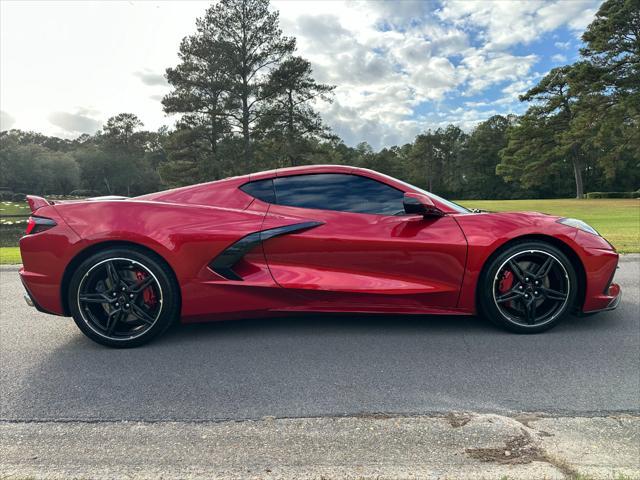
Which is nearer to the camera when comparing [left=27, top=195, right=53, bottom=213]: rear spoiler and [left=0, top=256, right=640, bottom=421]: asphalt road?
[left=0, top=256, right=640, bottom=421]: asphalt road

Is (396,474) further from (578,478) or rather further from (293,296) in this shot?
(293,296)

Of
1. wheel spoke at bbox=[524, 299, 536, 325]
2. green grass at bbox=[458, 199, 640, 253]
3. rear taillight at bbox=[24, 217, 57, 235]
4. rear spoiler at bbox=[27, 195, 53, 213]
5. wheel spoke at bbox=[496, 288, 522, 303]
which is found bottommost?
green grass at bbox=[458, 199, 640, 253]

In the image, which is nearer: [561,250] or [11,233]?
[561,250]

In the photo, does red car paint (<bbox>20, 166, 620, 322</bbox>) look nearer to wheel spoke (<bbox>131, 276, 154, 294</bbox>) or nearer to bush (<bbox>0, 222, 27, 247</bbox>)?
wheel spoke (<bbox>131, 276, 154, 294</bbox>)

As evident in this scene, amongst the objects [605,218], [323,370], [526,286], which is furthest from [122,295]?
[605,218]

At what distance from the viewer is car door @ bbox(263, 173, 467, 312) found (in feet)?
9.92

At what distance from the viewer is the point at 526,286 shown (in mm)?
3141

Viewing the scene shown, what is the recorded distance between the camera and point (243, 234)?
302cm

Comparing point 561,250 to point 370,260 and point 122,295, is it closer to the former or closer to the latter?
point 370,260

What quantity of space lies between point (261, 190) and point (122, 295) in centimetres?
128

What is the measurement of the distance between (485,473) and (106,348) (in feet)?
8.64

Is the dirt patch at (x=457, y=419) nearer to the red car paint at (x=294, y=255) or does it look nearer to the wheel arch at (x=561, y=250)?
the red car paint at (x=294, y=255)

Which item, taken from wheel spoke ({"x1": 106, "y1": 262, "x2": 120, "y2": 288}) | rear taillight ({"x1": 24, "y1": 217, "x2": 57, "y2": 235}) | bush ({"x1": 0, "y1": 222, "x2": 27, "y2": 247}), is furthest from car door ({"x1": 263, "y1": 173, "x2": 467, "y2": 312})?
bush ({"x1": 0, "y1": 222, "x2": 27, "y2": 247})

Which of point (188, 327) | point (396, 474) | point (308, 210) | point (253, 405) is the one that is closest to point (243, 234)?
point (308, 210)
